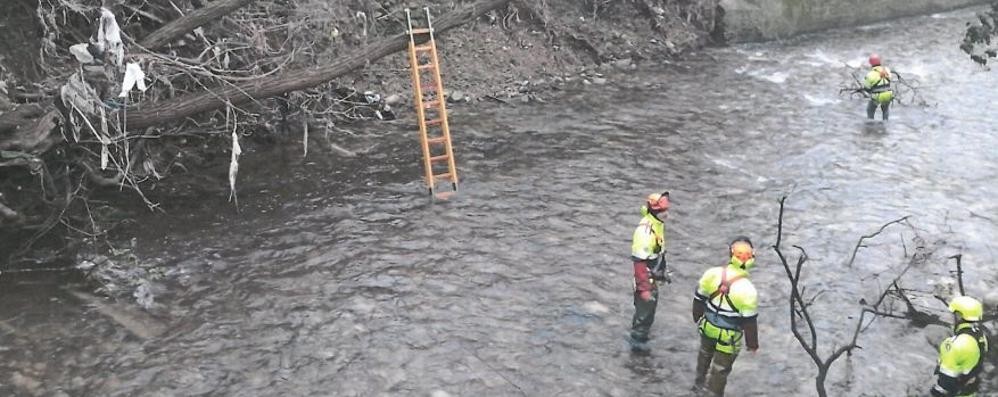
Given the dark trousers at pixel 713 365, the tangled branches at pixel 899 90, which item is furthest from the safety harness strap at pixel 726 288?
the tangled branches at pixel 899 90

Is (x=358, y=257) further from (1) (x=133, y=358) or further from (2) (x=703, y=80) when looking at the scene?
(2) (x=703, y=80)

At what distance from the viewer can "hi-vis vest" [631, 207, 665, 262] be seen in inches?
295

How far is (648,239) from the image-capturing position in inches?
295

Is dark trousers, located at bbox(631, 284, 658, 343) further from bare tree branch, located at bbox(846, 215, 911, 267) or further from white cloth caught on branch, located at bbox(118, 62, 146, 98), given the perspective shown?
white cloth caught on branch, located at bbox(118, 62, 146, 98)

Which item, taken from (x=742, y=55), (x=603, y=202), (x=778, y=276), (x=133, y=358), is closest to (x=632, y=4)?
(x=742, y=55)

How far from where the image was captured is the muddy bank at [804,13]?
816 inches

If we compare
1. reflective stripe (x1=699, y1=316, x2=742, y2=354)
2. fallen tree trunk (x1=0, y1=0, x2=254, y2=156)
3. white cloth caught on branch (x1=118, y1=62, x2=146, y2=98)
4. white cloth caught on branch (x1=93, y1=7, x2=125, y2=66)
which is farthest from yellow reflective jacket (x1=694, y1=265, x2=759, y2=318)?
fallen tree trunk (x1=0, y1=0, x2=254, y2=156)

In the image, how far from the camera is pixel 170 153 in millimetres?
11766

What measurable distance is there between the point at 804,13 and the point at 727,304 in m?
17.2

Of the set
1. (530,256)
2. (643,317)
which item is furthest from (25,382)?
(643,317)

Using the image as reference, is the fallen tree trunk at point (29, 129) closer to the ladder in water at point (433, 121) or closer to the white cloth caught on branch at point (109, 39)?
the white cloth caught on branch at point (109, 39)

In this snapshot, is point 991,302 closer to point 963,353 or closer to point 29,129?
point 963,353

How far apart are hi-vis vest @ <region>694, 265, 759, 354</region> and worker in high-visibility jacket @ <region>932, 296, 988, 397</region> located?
1.62 m

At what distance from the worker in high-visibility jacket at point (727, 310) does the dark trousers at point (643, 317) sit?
67 cm
